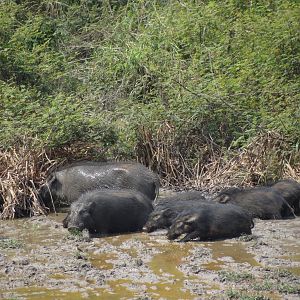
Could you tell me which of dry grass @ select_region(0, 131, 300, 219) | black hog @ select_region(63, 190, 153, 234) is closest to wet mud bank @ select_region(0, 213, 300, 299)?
black hog @ select_region(63, 190, 153, 234)

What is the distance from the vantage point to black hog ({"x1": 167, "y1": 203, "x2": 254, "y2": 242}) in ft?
30.8

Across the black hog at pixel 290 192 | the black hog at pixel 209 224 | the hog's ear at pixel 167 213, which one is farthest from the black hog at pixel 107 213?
the black hog at pixel 290 192

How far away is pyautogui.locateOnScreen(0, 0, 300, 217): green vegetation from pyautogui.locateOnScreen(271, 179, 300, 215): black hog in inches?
40.5

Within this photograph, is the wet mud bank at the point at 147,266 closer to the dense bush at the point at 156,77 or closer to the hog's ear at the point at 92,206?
the hog's ear at the point at 92,206

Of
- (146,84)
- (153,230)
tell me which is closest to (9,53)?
(146,84)

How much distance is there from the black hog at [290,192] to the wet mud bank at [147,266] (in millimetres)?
735

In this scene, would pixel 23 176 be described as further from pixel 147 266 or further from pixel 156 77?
pixel 156 77

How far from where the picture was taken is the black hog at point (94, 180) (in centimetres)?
1141

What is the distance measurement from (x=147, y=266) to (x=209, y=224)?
4.75ft

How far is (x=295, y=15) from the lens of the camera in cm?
1474

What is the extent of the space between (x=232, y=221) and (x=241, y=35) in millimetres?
6651

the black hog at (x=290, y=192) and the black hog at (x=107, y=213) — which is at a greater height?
the black hog at (x=107, y=213)

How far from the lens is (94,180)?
37.9 ft

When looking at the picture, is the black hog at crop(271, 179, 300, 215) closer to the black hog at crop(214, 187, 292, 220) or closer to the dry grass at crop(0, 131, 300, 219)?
the black hog at crop(214, 187, 292, 220)
